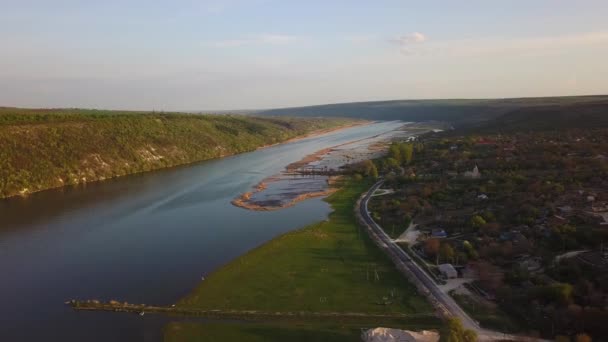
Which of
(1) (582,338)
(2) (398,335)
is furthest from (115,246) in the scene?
(1) (582,338)

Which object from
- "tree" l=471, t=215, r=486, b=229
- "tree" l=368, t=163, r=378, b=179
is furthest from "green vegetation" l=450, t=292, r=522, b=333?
"tree" l=368, t=163, r=378, b=179

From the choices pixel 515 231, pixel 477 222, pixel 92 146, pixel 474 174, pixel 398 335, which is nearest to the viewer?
pixel 398 335

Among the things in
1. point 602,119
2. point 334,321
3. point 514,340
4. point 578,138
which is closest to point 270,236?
point 334,321

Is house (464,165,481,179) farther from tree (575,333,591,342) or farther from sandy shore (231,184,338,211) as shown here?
tree (575,333,591,342)

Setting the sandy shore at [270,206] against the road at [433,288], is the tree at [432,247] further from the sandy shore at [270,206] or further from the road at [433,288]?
the sandy shore at [270,206]

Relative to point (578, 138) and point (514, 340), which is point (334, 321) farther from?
point (578, 138)

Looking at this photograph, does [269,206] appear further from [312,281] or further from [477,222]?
[477,222]
